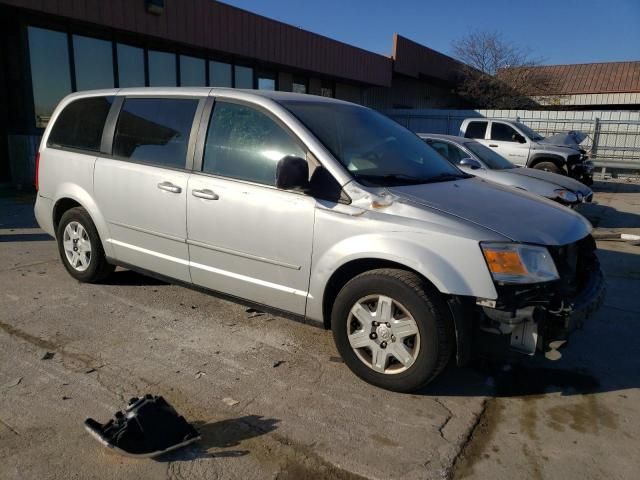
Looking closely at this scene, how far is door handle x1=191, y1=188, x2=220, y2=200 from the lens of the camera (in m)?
3.68

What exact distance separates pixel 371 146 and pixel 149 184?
1.77 meters

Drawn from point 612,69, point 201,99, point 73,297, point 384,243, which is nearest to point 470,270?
point 384,243

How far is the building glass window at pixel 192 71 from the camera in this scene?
45.8ft

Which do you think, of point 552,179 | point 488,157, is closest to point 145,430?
point 488,157

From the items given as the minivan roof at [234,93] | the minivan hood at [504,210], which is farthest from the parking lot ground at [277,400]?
the minivan roof at [234,93]

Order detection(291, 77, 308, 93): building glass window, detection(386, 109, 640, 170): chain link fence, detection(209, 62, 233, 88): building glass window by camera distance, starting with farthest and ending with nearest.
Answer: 1. detection(386, 109, 640, 170): chain link fence
2. detection(291, 77, 308, 93): building glass window
3. detection(209, 62, 233, 88): building glass window

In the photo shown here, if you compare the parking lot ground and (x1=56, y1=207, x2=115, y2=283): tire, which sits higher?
(x1=56, y1=207, x2=115, y2=283): tire

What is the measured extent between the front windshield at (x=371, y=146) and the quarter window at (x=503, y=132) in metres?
10.1

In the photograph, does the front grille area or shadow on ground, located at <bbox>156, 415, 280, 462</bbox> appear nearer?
shadow on ground, located at <bbox>156, 415, 280, 462</bbox>

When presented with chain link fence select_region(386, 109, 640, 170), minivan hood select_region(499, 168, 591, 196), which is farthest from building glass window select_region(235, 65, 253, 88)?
chain link fence select_region(386, 109, 640, 170)

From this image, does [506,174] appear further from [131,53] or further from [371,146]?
[131,53]

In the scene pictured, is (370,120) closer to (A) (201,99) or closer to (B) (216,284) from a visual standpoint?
(A) (201,99)

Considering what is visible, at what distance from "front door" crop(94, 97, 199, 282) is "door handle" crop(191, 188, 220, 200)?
13 centimetres

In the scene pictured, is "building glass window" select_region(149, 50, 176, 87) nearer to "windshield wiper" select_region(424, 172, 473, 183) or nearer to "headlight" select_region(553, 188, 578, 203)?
"headlight" select_region(553, 188, 578, 203)
